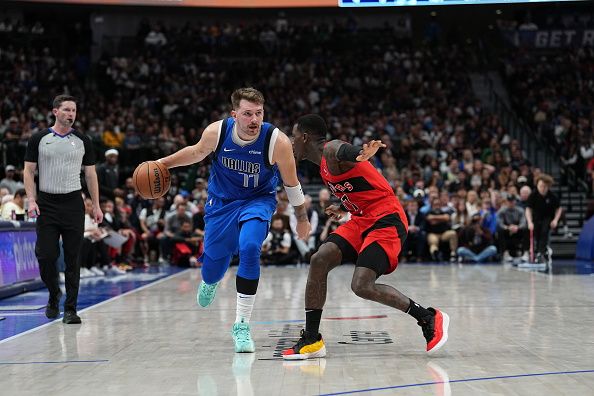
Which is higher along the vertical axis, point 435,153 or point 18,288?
point 435,153

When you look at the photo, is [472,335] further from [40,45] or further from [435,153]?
[40,45]

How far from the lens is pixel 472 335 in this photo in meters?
6.72

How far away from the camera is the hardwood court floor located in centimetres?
480

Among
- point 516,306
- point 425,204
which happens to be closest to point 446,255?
point 425,204

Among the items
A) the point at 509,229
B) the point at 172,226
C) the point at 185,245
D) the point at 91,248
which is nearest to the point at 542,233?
the point at 509,229

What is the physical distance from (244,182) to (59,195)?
2397mm

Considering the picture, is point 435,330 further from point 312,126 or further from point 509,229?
point 509,229

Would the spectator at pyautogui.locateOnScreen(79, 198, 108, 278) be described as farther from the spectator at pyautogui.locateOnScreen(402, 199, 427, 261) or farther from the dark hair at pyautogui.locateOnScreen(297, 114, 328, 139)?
the dark hair at pyautogui.locateOnScreen(297, 114, 328, 139)

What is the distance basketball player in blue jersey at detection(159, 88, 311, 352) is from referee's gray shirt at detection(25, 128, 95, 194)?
2.09m

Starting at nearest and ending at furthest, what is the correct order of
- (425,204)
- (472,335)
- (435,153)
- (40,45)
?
(472,335)
(425,204)
(435,153)
(40,45)

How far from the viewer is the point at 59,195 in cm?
791

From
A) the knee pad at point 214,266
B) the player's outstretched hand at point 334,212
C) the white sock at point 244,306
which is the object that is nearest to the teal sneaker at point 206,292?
the knee pad at point 214,266

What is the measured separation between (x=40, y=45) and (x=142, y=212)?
12.2 m

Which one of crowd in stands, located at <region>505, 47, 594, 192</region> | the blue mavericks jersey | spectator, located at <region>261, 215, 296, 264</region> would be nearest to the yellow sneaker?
the blue mavericks jersey
